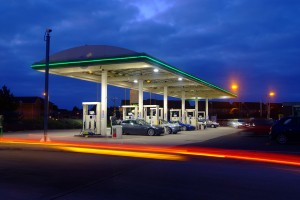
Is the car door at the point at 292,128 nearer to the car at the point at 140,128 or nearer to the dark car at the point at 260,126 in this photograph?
the dark car at the point at 260,126

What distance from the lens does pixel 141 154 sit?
1433 centimetres

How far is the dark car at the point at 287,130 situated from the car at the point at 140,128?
10.3 metres

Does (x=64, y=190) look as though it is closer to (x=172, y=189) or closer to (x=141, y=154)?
(x=172, y=189)

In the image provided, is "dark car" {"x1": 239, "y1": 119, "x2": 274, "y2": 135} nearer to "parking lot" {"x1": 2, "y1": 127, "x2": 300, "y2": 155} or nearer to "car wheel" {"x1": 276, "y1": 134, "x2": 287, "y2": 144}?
"parking lot" {"x1": 2, "y1": 127, "x2": 300, "y2": 155}

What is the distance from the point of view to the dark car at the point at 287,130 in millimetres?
20875

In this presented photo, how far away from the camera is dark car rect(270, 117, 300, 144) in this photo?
20.9 m

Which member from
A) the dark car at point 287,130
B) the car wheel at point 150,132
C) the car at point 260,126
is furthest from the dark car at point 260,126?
the dark car at point 287,130

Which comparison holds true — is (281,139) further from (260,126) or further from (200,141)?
(260,126)

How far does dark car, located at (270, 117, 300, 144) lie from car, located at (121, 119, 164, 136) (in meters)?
10.3

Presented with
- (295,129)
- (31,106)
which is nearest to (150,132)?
(295,129)

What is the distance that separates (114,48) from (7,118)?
18484 millimetres

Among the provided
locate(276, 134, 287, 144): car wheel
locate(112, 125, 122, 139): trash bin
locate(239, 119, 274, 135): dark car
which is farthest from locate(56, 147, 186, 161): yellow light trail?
locate(239, 119, 274, 135): dark car

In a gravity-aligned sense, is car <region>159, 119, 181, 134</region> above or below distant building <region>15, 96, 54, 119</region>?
below

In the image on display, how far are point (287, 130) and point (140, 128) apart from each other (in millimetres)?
12188
